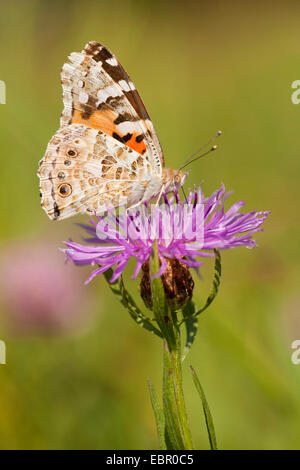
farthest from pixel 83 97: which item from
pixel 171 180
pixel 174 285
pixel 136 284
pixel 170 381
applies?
pixel 136 284

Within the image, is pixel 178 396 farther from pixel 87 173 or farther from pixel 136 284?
pixel 136 284

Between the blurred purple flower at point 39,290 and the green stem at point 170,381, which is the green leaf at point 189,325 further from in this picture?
the blurred purple flower at point 39,290

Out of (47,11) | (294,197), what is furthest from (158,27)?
(294,197)

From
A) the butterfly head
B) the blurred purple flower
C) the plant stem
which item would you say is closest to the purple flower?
the butterfly head

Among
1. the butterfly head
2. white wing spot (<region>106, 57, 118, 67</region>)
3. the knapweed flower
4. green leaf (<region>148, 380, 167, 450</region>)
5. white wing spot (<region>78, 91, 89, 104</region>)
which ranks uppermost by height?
white wing spot (<region>106, 57, 118, 67</region>)

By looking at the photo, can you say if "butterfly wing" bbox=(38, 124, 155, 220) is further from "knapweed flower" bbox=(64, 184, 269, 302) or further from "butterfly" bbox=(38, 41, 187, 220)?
"knapweed flower" bbox=(64, 184, 269, 302)

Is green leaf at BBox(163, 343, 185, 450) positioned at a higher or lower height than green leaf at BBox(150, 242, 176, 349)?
lower
